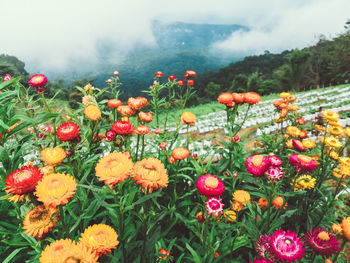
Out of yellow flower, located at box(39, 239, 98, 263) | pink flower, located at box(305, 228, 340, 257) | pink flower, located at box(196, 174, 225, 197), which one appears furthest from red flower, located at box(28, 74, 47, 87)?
pink flower, located at box(305, 228, 340, 257)

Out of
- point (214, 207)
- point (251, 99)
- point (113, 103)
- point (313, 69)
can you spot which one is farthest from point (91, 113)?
point (313, 69)

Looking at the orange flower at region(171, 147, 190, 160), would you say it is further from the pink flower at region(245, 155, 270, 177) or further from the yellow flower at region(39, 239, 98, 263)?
the yellow flower at region(39, 239, 98, 263)

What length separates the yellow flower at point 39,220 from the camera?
790mm

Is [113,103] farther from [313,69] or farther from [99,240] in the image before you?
[313,69]

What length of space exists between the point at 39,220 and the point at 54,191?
203 millimetres

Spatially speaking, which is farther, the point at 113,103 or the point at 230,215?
the point at 113,103

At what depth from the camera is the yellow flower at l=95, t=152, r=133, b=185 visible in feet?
2.64

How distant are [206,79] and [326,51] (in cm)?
2513

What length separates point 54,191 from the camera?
0.72 m

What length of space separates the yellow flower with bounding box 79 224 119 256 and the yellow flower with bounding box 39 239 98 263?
0.04 metres

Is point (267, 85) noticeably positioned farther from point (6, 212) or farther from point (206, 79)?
point (6, 212)

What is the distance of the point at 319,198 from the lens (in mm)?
1721

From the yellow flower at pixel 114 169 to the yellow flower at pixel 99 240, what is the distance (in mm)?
191

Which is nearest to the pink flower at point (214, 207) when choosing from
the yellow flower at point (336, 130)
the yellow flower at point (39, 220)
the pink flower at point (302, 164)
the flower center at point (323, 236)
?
the flower center at point (323, 236)
